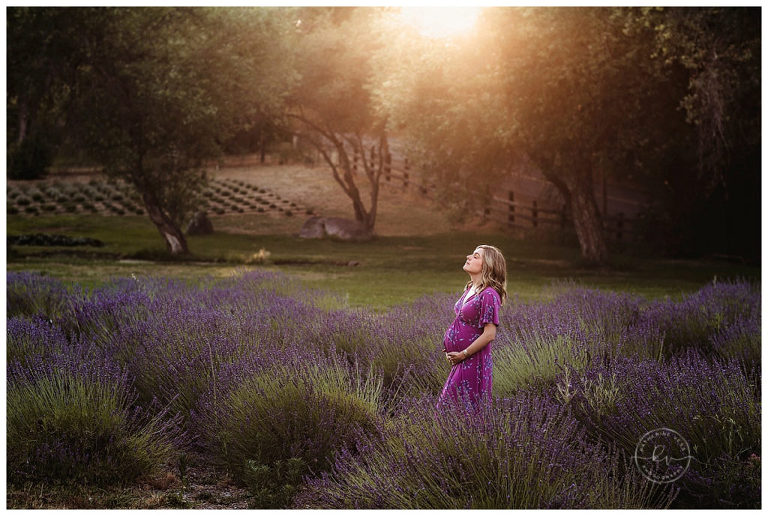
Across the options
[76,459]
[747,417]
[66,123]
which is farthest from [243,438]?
[66,123]

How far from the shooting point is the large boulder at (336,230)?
3231 centimetres

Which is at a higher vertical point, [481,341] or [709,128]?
[709,128]

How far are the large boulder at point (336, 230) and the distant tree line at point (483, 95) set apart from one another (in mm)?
5761

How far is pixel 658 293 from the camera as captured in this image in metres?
17.5

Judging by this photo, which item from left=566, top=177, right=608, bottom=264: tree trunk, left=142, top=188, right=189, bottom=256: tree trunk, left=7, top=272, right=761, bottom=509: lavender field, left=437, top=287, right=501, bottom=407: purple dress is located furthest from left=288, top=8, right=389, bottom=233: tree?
left=437, top=287, right=501, bottom=407: purple dress

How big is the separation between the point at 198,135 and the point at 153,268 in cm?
441

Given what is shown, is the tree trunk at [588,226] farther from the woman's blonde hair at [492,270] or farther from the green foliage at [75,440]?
the green foliage at [75,440]

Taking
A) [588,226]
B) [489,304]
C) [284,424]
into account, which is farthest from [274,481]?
[588,226]

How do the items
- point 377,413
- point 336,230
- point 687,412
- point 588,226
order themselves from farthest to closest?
point 336,230 → point 588,226 → point 377,413 → point 687,412

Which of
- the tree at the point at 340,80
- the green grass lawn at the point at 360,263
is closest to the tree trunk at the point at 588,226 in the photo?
the green grass lawn at the point at 360,263

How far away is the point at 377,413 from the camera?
6.60 meters

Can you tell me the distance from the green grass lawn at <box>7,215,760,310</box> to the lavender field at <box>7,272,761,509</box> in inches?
204

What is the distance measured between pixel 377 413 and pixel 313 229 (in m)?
26.4

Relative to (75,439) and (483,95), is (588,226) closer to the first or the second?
(483,95)
